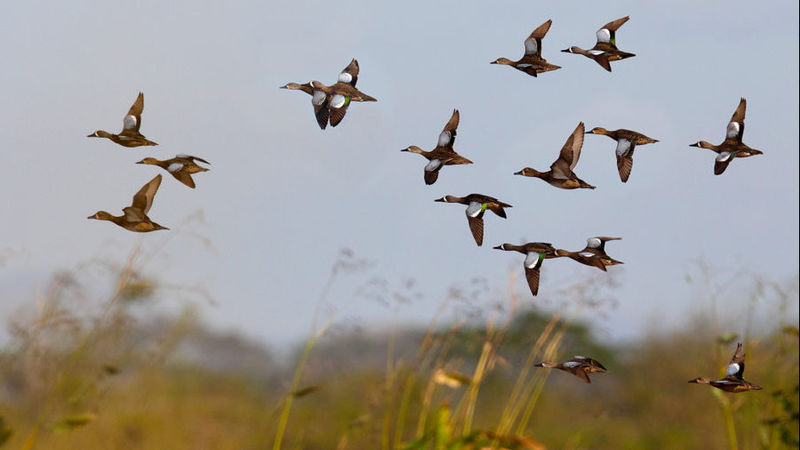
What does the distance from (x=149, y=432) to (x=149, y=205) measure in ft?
15.2

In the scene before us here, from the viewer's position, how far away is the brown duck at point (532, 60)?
2758 millimetres

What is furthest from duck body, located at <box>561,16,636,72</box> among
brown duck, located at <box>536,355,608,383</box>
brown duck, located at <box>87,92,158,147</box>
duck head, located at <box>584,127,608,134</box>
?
brown duck, located at <box>87,92,158,147</box>

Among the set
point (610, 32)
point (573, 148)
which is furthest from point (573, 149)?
point (610, 32)

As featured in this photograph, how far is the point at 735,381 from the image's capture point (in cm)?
235

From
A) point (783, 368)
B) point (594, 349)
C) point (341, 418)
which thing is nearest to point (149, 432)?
point (341, 418)

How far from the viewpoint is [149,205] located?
245cm

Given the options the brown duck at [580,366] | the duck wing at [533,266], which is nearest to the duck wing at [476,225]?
the duck wing at [533,266]

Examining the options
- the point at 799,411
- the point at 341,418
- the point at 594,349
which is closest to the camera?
the point at 799,411

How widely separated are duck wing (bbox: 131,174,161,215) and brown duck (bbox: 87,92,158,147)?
217mm

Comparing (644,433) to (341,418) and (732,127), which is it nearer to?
(341,418)

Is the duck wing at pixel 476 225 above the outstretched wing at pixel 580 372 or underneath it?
above

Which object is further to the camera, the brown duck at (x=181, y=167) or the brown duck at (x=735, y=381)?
the brown duck at (x=181, y=167)

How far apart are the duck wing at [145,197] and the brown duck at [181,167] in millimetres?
161

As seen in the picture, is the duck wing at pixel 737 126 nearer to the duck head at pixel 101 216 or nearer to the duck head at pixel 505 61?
the duck head at pixel 505 61
